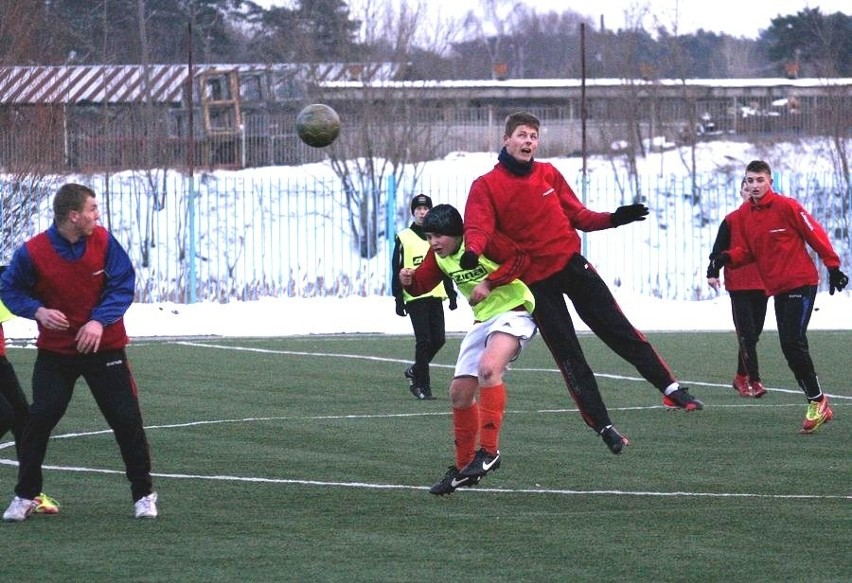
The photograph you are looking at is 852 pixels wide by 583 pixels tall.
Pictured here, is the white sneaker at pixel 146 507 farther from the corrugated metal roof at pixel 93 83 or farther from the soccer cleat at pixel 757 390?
the corrugated metal roof at pixel 93 83

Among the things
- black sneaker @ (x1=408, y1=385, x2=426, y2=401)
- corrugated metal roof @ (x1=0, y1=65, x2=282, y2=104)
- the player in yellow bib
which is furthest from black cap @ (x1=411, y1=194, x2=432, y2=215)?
corrugated metal roof @ (x1=0, y1=65, x2=282, y2=104)

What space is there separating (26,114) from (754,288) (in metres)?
14.6

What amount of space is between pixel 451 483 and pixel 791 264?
4441 mm

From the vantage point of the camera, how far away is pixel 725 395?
14.7 m

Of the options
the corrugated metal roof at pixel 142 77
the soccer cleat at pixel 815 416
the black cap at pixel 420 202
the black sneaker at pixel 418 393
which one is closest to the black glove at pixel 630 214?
the soccer cleat at pixel 815 416

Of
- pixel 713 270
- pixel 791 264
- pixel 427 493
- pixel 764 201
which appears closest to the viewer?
pixel 427 493

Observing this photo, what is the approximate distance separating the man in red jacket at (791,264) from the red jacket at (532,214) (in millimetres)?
2547

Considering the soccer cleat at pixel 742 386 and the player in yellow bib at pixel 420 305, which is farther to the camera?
the soccer cleat at pixel 742 386

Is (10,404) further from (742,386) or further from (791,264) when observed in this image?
(742,386)

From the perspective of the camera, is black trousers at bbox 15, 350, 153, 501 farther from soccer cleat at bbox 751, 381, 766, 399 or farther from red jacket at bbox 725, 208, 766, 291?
red jacket at bbox 725, 208, 766, 291

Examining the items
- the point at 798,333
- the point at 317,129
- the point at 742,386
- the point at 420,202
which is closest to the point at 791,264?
the point at 798,333

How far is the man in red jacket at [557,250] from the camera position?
951 cm

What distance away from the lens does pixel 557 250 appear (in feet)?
32.0

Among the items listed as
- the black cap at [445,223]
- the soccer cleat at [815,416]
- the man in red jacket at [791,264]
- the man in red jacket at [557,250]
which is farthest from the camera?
the man in red jacket at [791,264]
